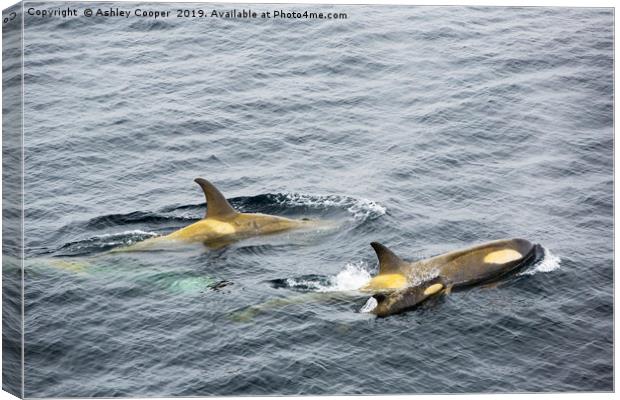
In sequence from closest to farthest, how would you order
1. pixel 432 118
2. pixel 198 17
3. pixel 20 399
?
pixel 20 399 < pixel 198 17 < pixel 432 118

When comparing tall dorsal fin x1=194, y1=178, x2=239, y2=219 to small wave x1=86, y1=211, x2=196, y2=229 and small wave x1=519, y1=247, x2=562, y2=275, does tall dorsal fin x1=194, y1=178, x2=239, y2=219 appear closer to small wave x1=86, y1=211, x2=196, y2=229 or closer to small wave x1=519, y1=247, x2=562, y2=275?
small wave x1=86, y1=211, x2=196, y2=229

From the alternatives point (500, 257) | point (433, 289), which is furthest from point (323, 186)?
point (500, 257)

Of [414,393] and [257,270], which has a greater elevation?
[257,270]

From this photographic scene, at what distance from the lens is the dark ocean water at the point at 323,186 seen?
32.0 metres

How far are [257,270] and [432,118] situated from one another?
611 cm

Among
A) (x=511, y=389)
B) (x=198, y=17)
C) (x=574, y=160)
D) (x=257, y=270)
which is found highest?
(x=198, y=17)

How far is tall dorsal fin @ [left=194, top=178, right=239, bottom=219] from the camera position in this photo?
34938mm

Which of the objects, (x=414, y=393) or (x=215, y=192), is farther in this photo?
(x=215, y=192)

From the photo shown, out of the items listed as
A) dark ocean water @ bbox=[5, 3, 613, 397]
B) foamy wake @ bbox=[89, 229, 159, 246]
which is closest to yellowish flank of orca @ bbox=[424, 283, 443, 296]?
dark ocean water @ bbox=[5, 3, 613, 397]

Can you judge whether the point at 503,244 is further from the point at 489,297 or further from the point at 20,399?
the point at 20,399

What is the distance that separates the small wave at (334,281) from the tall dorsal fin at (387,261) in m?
0.49

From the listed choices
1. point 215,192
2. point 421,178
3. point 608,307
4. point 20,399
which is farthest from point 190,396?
point 608,307

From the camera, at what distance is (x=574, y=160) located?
3516 centimetres

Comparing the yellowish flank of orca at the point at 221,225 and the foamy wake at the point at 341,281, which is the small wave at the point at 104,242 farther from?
the foamy wake at the point at 341,281
